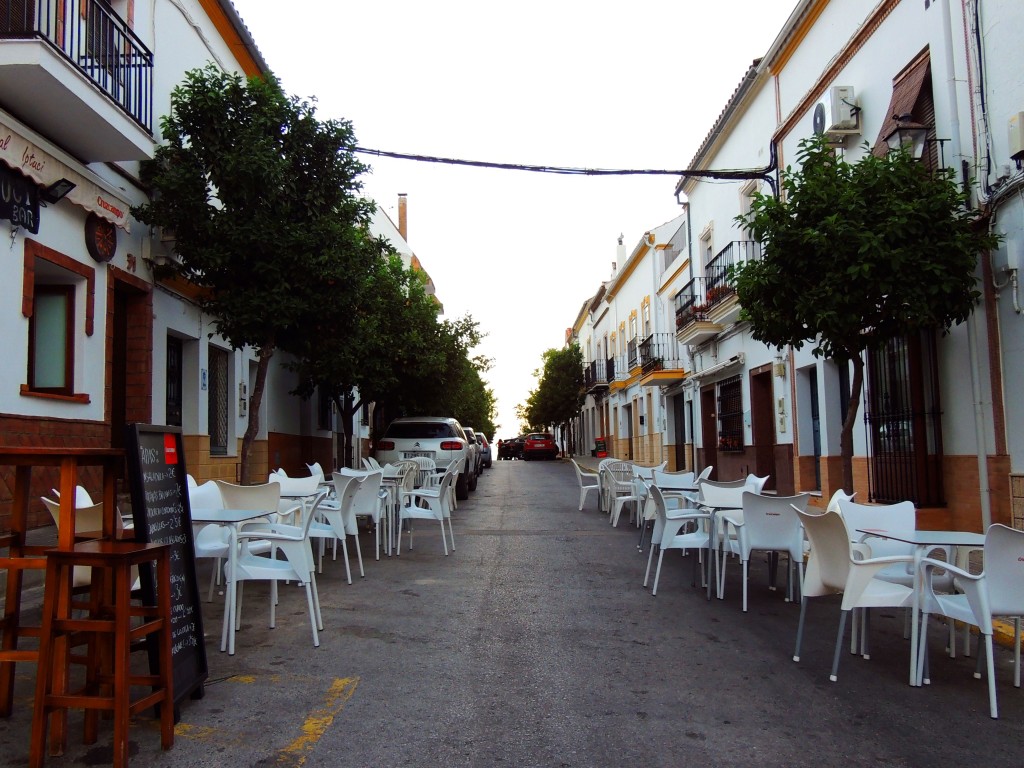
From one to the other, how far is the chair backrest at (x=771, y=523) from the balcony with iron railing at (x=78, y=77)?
7408mm

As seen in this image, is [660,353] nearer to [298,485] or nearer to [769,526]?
[298,485]

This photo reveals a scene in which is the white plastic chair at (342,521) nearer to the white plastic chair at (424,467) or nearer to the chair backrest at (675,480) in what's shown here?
the chair backrest at (675,480)

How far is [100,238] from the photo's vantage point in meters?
9.80

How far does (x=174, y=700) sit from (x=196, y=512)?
7.07ft

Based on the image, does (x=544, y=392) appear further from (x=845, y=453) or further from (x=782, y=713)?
(x=782, y=713)

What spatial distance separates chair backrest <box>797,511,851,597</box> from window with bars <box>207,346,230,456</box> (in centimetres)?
1124

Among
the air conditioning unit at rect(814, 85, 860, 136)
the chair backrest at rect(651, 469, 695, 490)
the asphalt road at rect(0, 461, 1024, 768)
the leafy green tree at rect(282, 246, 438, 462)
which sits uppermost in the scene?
the air conditioning unit at rect(814, 85, 860, 136)

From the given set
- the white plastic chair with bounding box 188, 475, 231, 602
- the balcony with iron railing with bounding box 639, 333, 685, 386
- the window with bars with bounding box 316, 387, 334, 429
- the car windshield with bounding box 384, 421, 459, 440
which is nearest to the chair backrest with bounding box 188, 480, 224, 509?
the white plastic chair with bounding box 188, 475, 231, 602

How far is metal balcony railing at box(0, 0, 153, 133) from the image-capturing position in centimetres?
805

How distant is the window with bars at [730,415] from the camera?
1773 cm

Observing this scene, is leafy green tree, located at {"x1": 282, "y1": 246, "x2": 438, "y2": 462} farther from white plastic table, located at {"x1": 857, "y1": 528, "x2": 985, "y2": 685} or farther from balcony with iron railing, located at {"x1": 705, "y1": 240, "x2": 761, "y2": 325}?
white plastic table, located at {"x1": 857, "y1": 528, "x2": 985, "y2": 685}

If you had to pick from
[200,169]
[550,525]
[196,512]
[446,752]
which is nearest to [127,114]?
[200,169]

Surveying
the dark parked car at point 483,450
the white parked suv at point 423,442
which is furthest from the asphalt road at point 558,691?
the dark parked car at point 483,450

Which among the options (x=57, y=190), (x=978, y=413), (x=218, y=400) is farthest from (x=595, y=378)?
(x=57, y=190)
